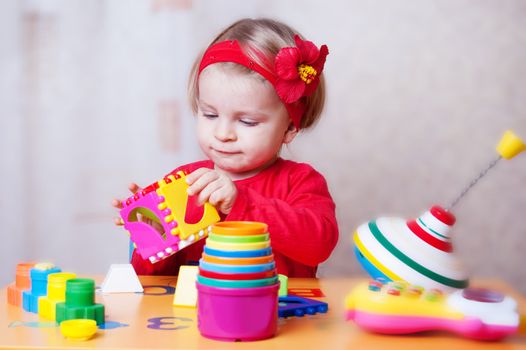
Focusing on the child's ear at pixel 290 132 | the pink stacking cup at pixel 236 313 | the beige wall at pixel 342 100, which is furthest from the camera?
the beige wall at pixel 342 100

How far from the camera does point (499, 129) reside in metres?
2.07

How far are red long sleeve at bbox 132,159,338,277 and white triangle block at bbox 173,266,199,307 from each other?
0.16 metres

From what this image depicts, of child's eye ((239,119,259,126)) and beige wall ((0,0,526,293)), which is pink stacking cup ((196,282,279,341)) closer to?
child's eye ((239,119,259,126))

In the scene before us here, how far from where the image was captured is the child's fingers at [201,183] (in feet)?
3.34

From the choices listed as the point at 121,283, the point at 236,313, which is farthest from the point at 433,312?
the point at 121,283

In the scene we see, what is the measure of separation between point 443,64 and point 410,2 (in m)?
0.18

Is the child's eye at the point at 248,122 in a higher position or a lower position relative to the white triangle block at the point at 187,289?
higher

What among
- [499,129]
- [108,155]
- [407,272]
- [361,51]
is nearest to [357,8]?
[361,51]

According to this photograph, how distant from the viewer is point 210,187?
1.04 metres

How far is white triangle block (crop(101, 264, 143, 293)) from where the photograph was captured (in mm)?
1044

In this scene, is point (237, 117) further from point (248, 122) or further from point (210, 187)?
point (210, 187)

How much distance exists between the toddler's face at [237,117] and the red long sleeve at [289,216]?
6 centimetres

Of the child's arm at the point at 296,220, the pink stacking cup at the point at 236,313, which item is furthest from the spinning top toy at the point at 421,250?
the child's arm at the point at 296,220

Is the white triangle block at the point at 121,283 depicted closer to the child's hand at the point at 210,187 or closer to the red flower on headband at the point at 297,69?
the child's hand at the point at 210,187
